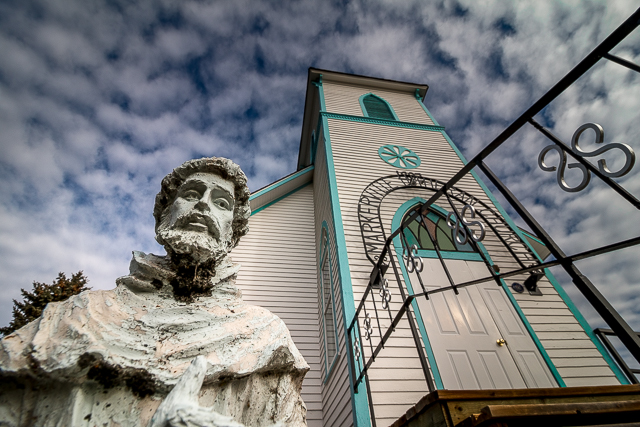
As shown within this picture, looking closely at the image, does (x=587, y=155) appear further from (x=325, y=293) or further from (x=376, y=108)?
(x=376, y=108)

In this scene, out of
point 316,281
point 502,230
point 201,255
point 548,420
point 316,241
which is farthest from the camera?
point 316,241

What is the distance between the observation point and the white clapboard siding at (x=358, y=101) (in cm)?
845

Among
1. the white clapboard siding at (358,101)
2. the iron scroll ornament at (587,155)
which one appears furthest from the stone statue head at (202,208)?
the white clapboard siding at (358,101)

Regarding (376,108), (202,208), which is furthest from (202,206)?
(376,108)

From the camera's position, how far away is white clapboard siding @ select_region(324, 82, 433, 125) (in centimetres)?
845

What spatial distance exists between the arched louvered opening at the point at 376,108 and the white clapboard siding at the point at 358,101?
195 millimetres

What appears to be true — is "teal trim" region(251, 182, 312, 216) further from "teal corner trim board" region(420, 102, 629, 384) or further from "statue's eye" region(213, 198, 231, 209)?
"statue's eye" region(213, 198, 231, 209)

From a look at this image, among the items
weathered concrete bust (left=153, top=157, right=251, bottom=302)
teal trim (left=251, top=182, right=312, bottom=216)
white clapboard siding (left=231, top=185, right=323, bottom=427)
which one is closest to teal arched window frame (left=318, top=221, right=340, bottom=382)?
white clapboard siding (left=231, top=185, right=323, bottom=427)

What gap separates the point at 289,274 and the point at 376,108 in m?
6.00

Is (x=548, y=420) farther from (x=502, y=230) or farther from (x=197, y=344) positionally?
(x=502, y=230)

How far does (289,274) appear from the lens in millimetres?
6141

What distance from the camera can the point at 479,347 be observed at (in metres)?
3.75

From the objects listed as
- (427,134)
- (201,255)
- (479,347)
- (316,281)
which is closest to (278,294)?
(316,281)

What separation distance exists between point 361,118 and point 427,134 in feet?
6.14
